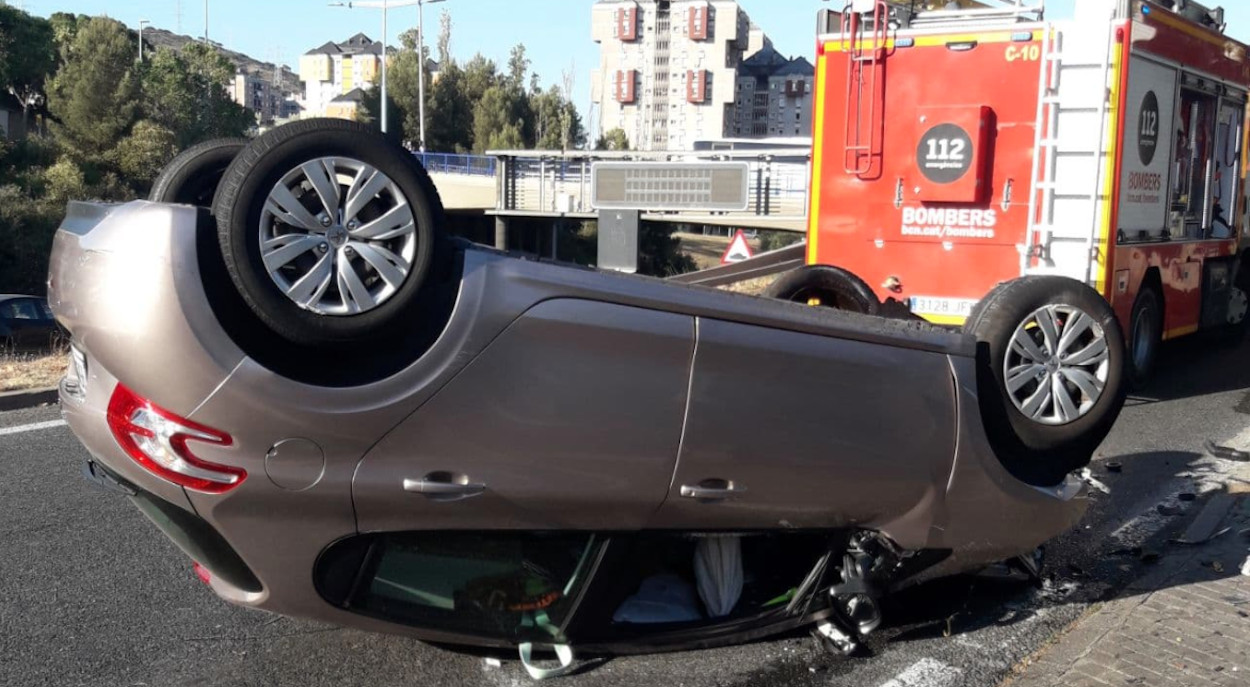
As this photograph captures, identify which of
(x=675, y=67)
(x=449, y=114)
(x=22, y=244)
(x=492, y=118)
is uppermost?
(x=675, y=67)

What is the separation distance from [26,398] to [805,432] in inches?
266

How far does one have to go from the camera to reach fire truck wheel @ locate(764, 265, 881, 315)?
293 inches

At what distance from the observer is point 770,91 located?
147125mm

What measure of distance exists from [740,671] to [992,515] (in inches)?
43.3

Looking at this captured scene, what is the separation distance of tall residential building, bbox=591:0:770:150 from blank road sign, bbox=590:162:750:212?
102 m

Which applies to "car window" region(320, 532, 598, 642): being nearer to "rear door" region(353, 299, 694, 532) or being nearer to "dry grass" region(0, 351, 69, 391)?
"rear door" region(353, 299, 694, 532)

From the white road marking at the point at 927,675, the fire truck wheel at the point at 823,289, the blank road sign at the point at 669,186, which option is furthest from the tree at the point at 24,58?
the white road marking at the point at 927,675

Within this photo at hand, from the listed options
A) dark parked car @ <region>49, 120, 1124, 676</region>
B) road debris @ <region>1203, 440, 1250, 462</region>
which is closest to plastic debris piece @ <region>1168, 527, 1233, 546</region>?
dark parked car @ <region>49, 120, 1124, 676</region>

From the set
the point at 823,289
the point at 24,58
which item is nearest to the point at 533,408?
the point at 823,289

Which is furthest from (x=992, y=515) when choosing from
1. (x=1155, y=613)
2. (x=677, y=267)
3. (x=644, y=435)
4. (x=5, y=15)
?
(x=5, y=15)

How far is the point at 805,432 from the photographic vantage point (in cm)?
385

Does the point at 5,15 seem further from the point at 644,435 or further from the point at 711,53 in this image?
the point at 711,53

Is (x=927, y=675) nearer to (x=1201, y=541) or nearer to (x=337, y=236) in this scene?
(x=1201, y=541)

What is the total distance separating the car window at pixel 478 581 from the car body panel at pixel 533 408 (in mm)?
74
